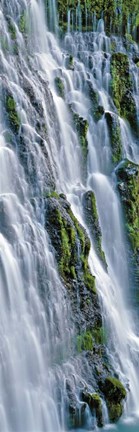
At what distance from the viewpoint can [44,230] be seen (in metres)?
18.5

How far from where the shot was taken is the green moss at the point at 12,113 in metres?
20.9

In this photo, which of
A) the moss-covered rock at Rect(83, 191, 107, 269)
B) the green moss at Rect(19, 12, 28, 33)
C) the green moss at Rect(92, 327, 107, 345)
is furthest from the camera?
the green moss at Rect(19, 12, 28, 33)

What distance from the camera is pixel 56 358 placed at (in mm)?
17234

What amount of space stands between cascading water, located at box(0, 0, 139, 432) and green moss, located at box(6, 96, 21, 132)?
24 centimetres

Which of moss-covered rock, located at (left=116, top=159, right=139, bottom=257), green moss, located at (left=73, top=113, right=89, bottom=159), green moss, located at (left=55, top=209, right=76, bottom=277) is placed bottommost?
green moss, located at (left=55, top=209, right=76, bottom=277)

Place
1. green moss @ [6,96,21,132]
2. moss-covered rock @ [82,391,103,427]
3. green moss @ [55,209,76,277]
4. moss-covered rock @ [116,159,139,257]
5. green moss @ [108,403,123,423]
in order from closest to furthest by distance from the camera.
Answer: moss-covered rock @ [82,391,103,427]
green moss @ [108,403,123,423]
green moss @ [55,209,76,277]
green moss @ [6,96,21,132]
moss-covered rock @ [116,159,139,257]

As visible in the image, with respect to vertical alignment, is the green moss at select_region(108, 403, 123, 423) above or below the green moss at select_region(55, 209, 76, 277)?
below

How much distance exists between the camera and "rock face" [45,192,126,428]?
59.9 feet

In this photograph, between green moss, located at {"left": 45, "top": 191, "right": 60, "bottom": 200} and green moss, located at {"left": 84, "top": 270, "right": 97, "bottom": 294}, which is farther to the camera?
green moss, located at {"left": 45, "top": 191, "right": 60, "bottom": 200}

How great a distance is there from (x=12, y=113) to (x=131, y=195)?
571cm

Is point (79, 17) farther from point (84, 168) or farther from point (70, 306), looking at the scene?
point (70, 306)

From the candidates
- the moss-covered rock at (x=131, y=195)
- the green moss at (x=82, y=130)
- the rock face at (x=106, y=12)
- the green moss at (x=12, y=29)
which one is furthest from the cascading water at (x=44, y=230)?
the rock face at (x=106, y=12)

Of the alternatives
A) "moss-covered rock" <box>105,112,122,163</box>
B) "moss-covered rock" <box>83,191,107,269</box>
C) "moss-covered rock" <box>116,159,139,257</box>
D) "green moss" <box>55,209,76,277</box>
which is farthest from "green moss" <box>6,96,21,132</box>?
"moss-covered rock" <box>105,112,122,163</box>

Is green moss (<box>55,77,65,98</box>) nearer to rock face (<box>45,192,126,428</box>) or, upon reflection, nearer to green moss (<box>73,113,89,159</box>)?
green moss (<box>73,113,89,159</box>)
